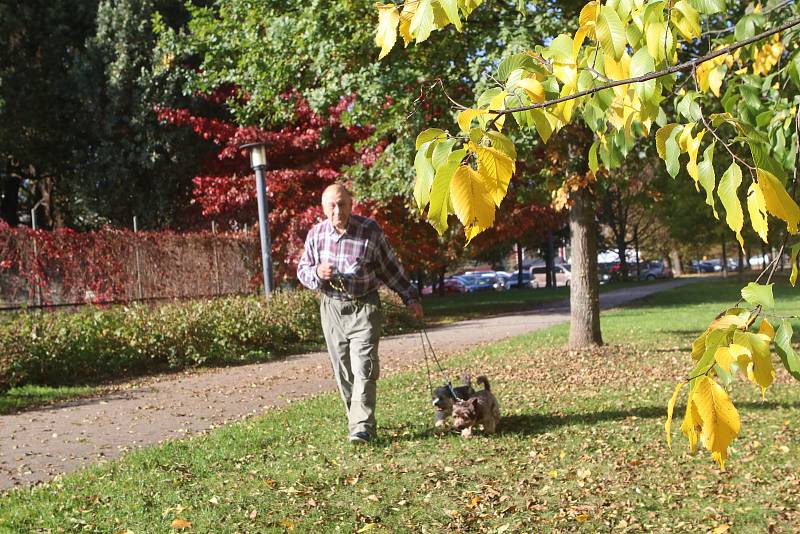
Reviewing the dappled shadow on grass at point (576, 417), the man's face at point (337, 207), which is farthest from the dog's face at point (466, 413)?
the man's face at point (337, 207)

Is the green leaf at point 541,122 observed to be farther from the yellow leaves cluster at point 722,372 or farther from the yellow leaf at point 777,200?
the yellow leaves cluster at point 722,372

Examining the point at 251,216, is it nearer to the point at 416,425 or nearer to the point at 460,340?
the point at 460,340

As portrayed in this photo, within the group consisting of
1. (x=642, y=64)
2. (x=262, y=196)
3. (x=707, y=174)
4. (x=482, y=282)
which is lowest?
(x=482, y=282)

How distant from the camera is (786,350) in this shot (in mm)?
2012

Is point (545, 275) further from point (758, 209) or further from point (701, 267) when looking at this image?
point (758, 209)

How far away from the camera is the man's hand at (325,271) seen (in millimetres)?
5602

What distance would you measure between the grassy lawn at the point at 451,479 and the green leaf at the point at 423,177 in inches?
104

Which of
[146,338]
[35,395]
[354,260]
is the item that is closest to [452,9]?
[354,260]

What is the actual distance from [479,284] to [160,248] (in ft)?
125

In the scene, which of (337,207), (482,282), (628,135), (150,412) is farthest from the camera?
(482,282)

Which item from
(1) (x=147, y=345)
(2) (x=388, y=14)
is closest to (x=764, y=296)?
(2) (x=388, y=14)

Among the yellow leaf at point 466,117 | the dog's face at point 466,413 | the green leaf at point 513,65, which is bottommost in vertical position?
the dog's face at point 466,413

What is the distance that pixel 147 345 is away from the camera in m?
11.4

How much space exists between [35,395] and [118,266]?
436cm
